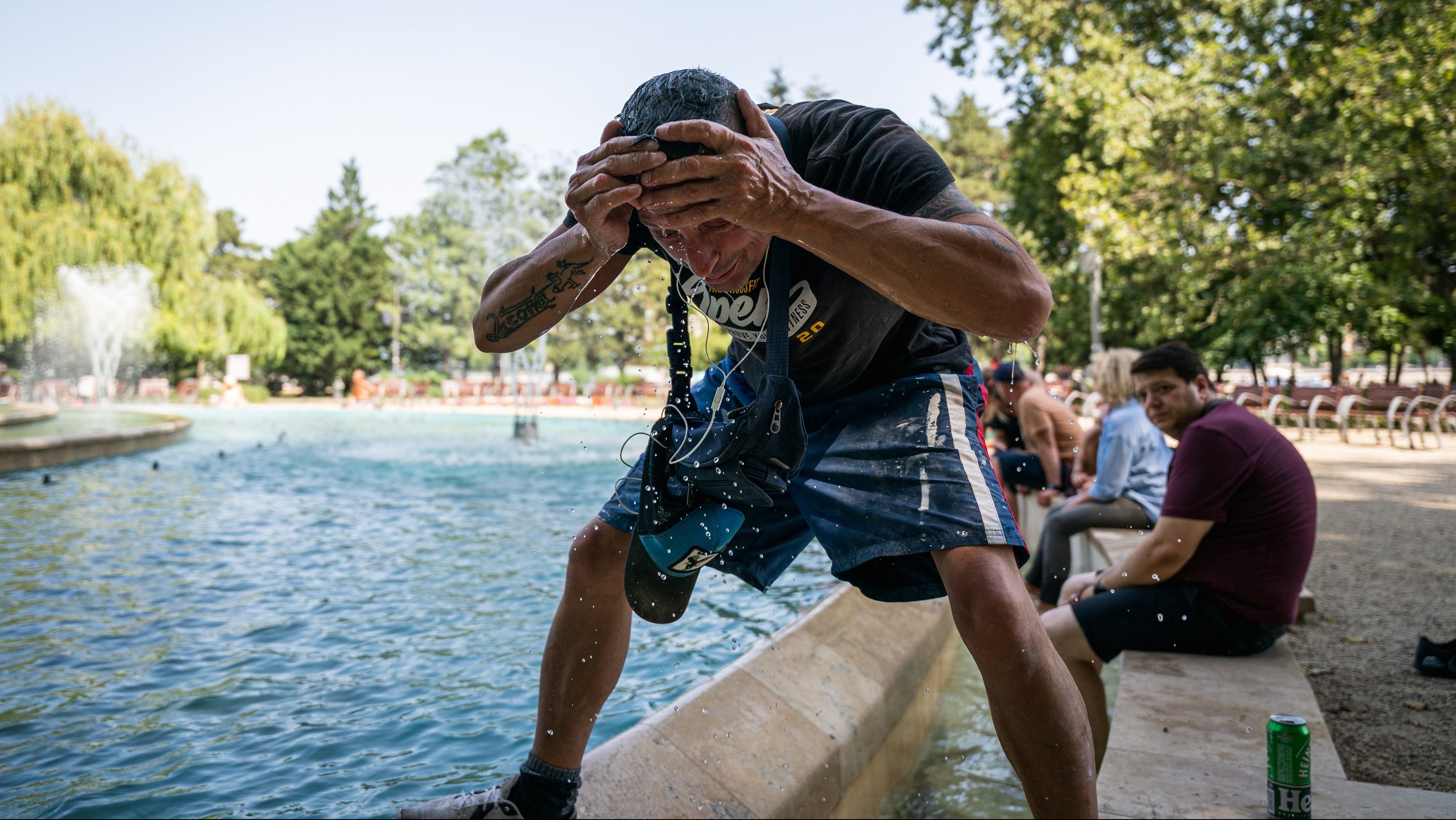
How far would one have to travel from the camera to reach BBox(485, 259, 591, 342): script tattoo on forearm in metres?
2.13

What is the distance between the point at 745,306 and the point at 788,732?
57.4 inches

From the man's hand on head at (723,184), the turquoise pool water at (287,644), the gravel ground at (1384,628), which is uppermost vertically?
the man's hand on head at (723,184)

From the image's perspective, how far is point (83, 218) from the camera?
22.0 metres

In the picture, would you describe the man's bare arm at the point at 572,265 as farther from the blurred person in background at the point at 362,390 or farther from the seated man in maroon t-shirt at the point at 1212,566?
the blurred person in background at the point at 362,390

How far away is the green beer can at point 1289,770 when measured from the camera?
2293 mm

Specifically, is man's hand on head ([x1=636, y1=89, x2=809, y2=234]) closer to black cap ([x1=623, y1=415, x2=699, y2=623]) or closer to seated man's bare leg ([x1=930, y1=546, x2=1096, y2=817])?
black cap ([x1=623, y1=415, x2=699, y2=623])

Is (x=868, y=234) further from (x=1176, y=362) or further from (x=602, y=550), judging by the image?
(x=1176, y=362)

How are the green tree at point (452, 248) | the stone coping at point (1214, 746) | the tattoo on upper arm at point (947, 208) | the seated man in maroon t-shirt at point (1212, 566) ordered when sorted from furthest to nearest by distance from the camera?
the green tree at point (452, 248) → the seated man in maroon t-shirt at point (1212, 566) → the stone coping at point (1214, 746) → the tattoo on upper arm at point (947, 208)

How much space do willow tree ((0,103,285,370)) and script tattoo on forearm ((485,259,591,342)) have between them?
952 inches

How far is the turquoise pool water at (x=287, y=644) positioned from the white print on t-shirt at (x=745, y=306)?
1732 mm

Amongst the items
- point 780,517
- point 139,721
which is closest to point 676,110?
point 780,517

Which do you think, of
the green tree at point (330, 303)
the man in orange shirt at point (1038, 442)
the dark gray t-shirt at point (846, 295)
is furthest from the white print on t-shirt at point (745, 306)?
the green tree at point (330, 303)

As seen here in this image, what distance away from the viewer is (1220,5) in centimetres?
1591

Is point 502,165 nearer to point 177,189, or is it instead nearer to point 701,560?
point 177,189
